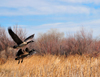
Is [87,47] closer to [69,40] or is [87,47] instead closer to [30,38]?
[69,40]

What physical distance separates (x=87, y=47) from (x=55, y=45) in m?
2.81

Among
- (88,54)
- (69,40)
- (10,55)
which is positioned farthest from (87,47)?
(10,55)

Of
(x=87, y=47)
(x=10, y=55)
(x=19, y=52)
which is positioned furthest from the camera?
(x=87, y=47)

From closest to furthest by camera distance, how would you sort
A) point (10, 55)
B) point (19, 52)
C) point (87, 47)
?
point (19, 52), point (10, 55), point (87, 47)

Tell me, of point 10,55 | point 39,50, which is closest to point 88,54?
point 39,50

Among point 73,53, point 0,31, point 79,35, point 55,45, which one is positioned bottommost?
point 73,53

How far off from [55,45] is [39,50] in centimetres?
154

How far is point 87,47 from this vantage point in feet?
34.0

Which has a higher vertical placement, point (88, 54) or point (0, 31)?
point (0, 31)

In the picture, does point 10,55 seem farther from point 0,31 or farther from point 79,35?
point 79,35

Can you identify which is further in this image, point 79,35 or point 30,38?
Result: point 79,35

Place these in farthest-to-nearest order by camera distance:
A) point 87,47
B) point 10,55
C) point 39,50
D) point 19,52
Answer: point 39,50
point 87,47
point 10,55
point 19,52

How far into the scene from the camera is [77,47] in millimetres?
10422

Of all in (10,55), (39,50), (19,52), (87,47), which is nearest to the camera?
(19,52)
